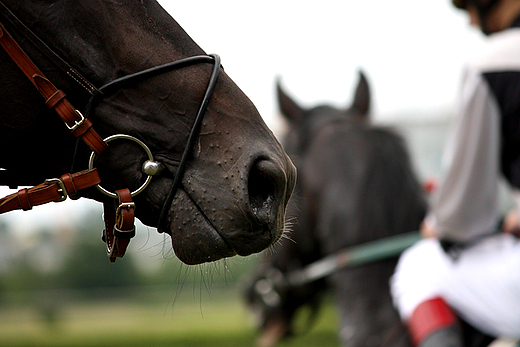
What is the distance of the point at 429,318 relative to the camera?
9.76 feet

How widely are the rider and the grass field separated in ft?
30.1

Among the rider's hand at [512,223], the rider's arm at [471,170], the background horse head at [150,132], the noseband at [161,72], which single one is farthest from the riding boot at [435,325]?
the noseband at [161,72]

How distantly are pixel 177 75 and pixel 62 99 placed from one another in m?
0.34

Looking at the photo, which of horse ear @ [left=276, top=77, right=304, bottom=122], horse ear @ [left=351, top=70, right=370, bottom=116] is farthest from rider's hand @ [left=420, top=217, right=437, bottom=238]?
horse ear @ [left=276, top=77, right=304, bottom=122]

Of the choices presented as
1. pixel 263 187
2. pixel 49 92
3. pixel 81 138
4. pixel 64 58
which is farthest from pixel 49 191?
pixel 263 187

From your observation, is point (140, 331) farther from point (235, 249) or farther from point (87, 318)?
point (235, 249)

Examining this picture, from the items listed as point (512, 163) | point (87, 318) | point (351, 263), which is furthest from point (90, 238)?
point (512, 163)

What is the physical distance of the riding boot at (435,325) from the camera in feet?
9.54

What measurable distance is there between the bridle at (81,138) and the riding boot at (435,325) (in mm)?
1876

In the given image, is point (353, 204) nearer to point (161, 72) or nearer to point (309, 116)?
point (309, 116)

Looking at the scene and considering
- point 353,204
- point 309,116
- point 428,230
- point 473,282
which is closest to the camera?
point 473,282

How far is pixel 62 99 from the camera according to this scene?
5.15 ft

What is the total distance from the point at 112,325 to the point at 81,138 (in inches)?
602

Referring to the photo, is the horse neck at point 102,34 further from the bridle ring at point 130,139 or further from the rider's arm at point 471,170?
the rider's arm at point 471,170
